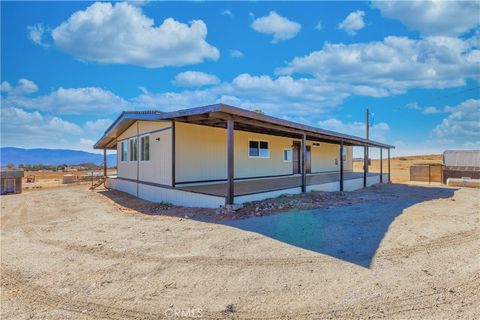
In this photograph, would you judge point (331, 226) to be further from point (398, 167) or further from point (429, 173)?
point (398, 167)

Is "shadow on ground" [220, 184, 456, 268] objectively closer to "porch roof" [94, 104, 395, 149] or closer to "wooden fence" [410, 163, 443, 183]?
"porch roof" [94, 104, 395, 149]

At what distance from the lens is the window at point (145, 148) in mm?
11133

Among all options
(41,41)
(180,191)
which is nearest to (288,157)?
(180,191)

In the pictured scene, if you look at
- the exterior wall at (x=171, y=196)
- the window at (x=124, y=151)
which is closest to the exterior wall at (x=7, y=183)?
the window at (x=124, y=151)

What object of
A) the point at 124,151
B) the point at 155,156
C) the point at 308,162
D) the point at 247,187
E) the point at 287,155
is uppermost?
the point at 124,151

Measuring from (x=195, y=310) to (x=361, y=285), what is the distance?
6.00 ft

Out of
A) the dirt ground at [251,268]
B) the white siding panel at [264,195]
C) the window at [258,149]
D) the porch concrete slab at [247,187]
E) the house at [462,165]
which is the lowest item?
the dirt ground at [251,268]

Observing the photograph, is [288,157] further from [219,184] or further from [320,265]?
[320,265]

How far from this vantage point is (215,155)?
35.8 feet

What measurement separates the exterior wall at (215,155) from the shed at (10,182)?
11319mm

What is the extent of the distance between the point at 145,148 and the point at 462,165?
19662 mm

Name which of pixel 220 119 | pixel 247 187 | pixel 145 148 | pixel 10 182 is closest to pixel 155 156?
pixel 145 148

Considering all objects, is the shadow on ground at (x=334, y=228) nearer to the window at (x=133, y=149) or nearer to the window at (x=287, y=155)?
the window at (x=287, y=155)

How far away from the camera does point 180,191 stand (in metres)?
8.88
